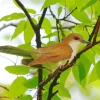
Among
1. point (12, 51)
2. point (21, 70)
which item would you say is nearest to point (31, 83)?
point (21, 70)

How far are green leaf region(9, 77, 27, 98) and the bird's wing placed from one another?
11cm

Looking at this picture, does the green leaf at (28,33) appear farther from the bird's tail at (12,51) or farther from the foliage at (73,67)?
the bird's tail at (12,51)

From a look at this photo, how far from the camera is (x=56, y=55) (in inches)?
22.7

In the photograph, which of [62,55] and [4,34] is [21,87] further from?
[4,34]

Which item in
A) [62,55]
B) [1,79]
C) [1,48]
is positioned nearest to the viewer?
[1,48]

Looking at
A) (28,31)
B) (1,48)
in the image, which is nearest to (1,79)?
(28,31)

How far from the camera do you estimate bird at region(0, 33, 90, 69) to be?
516mm

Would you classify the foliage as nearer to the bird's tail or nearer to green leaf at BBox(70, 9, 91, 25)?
green leaf at BBox(70, 9, 91, 25)

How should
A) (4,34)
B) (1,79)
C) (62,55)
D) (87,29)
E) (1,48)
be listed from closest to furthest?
1. (1,48)
2. (62,55)
3. (87,29)
4. (1,79)
5. (4,34)

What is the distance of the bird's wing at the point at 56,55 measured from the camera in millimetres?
526

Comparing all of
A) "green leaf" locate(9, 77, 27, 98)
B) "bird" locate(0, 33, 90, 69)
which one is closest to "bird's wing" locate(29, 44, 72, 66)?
"bird" locate(0, 33, 90, 69)

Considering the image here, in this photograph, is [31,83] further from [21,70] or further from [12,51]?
[12,51]

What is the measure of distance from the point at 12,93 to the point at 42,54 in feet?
0.53

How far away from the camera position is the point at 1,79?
1.23 m
